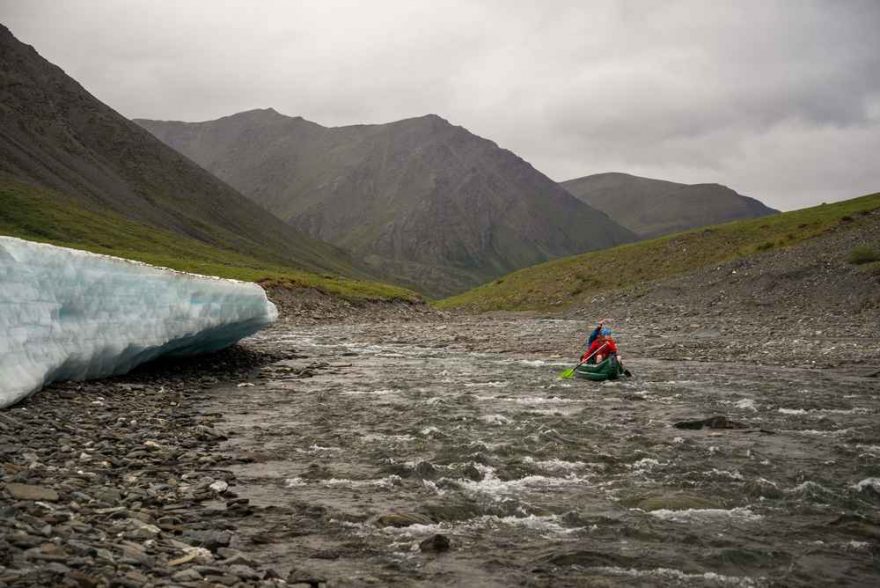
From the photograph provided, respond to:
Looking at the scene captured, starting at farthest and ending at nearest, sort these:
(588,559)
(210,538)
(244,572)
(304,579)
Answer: (588,559), (210,538), (304,579), (244,572)

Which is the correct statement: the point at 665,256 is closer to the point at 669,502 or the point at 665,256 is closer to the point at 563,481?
the point at 563,481

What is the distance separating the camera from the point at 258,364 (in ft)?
101

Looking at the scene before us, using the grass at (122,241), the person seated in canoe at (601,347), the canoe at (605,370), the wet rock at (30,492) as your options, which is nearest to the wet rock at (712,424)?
the canoe at (605,370)

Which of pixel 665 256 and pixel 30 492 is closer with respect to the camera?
pixel 30 492

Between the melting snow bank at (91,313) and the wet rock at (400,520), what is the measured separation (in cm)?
939

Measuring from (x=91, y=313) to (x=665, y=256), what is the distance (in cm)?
7154

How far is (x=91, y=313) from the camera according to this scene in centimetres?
1945

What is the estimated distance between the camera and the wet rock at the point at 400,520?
10.1 metres

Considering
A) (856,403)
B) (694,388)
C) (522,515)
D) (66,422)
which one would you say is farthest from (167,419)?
(856,403)

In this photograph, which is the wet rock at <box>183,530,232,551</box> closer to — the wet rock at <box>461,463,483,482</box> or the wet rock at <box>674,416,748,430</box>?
the wet rock at <box>461,463,483,482</box>

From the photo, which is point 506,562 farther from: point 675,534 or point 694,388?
point 694,388

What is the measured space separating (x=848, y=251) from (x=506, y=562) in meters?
58.6

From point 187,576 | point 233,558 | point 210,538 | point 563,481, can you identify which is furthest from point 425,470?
point 187,576

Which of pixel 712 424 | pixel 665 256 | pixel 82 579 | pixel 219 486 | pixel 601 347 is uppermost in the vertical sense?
pixel 665 256
